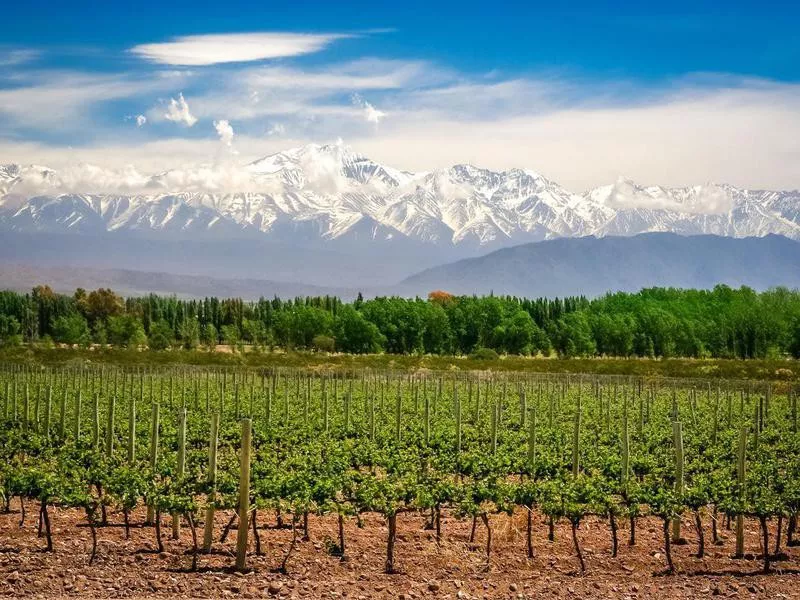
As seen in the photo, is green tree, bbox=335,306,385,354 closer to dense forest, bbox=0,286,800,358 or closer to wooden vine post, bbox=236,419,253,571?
dense forest, bbox=0,286,800,358

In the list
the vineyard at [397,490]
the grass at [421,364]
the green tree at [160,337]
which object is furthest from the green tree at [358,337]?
the vineyard at [397,490]

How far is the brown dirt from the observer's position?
15930 mm

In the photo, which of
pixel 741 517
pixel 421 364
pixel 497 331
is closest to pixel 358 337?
pixel 497 331

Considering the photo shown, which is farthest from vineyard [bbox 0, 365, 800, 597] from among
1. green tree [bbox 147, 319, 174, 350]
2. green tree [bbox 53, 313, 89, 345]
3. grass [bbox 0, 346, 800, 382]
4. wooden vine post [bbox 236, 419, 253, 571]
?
green tree [bbox 53, 313, 89, 345]

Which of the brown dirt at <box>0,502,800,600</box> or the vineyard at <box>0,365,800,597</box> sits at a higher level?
the vineyard at <box>0,365,800,597</box>

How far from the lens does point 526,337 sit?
102688 millimetres

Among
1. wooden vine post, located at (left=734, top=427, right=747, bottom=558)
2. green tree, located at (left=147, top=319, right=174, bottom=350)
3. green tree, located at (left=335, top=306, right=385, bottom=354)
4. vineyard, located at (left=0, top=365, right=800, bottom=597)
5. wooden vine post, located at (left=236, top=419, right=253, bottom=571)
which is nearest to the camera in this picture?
wooden vine post, located at (left=236, top=419, right=253, bottom=571)

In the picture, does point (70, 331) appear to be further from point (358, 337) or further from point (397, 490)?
point (397, 490)

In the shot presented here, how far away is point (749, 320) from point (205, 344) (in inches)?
2383

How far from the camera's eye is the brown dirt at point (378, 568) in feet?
52.3

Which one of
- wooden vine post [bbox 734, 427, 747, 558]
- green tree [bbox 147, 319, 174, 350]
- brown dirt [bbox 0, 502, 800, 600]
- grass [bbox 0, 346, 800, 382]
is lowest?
brown dirt [bbox 0, 502, 800, 600]

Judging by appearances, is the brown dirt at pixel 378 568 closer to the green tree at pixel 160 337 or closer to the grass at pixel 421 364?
the grass at pixel 421 364

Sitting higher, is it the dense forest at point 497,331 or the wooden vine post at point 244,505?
the dense forest at point 497,331

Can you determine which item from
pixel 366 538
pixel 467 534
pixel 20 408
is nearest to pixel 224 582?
pixel 366 538
